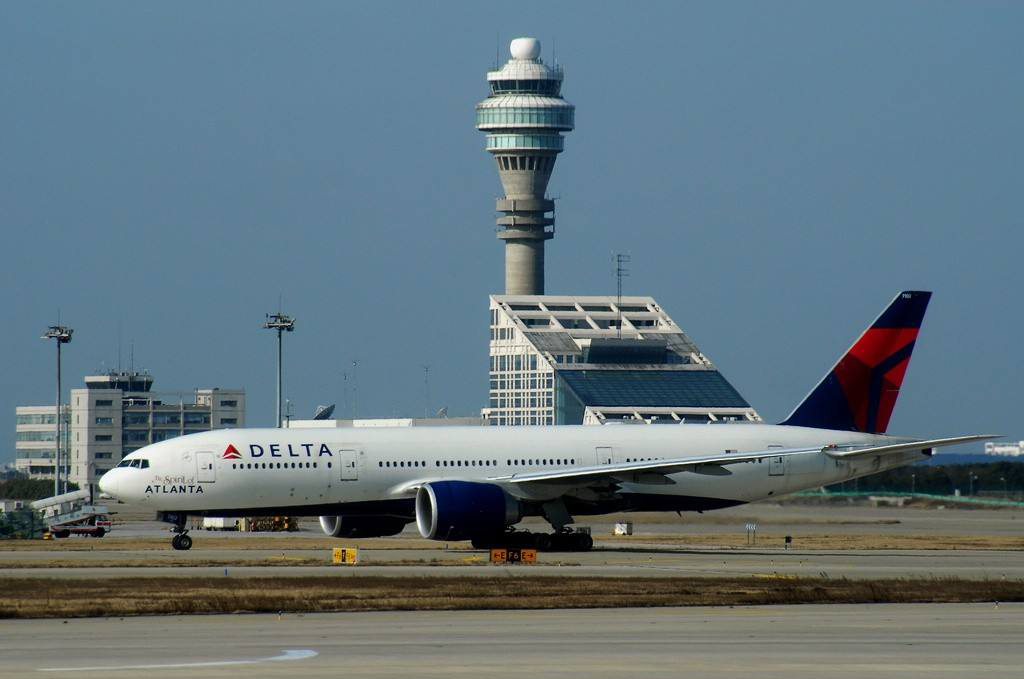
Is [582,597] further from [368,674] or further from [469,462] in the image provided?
[469,462]

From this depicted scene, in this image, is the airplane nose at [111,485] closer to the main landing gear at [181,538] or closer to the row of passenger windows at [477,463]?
the main landing gear at [181,538]

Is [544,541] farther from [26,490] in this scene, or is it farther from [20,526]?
[26,490]

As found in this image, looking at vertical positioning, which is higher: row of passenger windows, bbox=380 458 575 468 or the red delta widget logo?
the red delta widget logo

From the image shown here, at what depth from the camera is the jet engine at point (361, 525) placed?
4944 centimetres

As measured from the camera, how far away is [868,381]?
5153 centimetres

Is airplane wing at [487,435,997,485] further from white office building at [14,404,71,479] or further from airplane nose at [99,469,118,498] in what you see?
white office building at [14,404,71,479]

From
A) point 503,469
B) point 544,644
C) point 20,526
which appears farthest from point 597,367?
point 544,644

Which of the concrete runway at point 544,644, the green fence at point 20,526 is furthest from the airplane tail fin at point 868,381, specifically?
the green fence at point 20,526

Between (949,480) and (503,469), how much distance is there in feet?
180

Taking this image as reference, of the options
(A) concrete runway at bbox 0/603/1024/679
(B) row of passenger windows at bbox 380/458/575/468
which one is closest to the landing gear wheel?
(B) row of passenger windows at bbox 380/458/575/468

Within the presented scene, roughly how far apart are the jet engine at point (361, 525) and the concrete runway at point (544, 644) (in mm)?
21542

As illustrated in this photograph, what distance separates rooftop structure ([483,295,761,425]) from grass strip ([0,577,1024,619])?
423 ft

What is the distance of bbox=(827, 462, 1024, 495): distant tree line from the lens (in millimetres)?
93375

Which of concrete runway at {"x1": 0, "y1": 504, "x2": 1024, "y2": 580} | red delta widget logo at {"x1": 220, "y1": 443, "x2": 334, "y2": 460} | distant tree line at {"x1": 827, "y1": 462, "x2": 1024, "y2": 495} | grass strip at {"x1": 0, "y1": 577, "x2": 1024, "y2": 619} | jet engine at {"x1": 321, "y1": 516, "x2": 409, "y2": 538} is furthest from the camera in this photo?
distant tree line at {"x1": 827, "y1": 462, "x2": 1024, "y2": 495}
